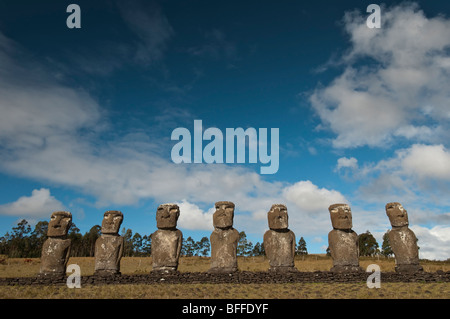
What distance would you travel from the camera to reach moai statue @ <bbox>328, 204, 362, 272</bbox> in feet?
57.0

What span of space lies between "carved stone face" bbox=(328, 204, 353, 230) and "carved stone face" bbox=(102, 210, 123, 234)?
36.6ft

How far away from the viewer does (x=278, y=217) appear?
17906mm

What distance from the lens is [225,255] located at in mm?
17250

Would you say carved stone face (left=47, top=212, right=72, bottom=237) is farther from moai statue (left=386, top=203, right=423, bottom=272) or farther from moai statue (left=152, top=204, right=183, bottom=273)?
moai statue (left=386, top=203, right=423, bottom=272)

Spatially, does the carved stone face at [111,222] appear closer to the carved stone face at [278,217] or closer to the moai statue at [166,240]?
the moai statue at [166,240]

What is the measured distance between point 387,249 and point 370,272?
47951 millimetres

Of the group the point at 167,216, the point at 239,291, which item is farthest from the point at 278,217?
the point at 167,216

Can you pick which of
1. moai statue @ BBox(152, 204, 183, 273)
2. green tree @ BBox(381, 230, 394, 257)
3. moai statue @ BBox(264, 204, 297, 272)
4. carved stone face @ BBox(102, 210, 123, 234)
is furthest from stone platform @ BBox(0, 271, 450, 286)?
green tree @ BBox(381, 230, 394, 257)

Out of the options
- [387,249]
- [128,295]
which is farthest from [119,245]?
[387,249]

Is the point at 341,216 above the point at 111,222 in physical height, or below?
above

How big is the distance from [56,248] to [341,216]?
14.4 metres

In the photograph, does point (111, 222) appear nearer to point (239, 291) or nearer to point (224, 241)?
point (224, 241)
